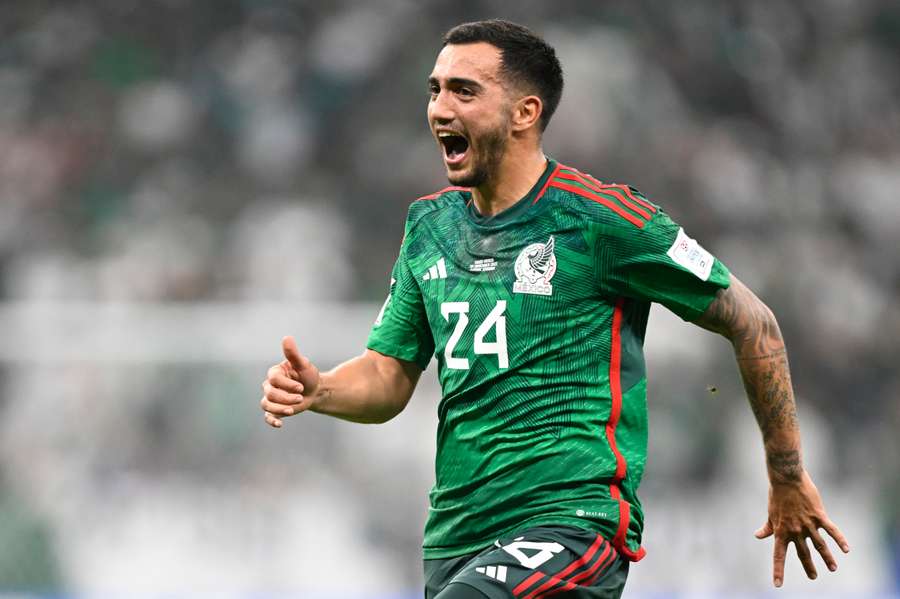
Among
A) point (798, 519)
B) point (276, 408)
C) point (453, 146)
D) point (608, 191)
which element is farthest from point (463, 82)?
point (798, 519)

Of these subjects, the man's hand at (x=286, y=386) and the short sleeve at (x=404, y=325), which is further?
the short sleeve at (x=404, y=325)

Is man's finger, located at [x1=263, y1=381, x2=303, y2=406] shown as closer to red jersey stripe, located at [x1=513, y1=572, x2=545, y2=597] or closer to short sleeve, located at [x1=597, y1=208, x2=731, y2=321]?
red jersey stripe, located at [x1=513, y1=572, x2=545, y2=597]

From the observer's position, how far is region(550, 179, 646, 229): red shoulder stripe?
383 cm

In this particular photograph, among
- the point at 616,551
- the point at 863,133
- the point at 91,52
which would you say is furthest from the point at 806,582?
the point at 91,52

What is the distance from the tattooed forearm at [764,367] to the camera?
3.89 meters

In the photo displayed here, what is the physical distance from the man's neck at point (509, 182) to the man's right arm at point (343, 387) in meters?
0.62

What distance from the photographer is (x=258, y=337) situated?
9117 millimetres

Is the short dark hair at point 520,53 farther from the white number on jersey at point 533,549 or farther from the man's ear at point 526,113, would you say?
the white number on jersey at point 533,549

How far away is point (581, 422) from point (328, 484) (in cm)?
538

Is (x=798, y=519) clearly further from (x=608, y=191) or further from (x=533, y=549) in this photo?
(x=608, y=191)

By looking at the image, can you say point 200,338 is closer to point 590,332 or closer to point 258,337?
point 258,337

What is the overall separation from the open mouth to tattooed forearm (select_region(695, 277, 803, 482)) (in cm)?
86

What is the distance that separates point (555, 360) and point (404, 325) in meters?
0.64

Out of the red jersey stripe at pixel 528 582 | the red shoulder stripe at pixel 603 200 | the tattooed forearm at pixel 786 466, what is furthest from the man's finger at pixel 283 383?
the tattooed forearm at pixel 786 466
